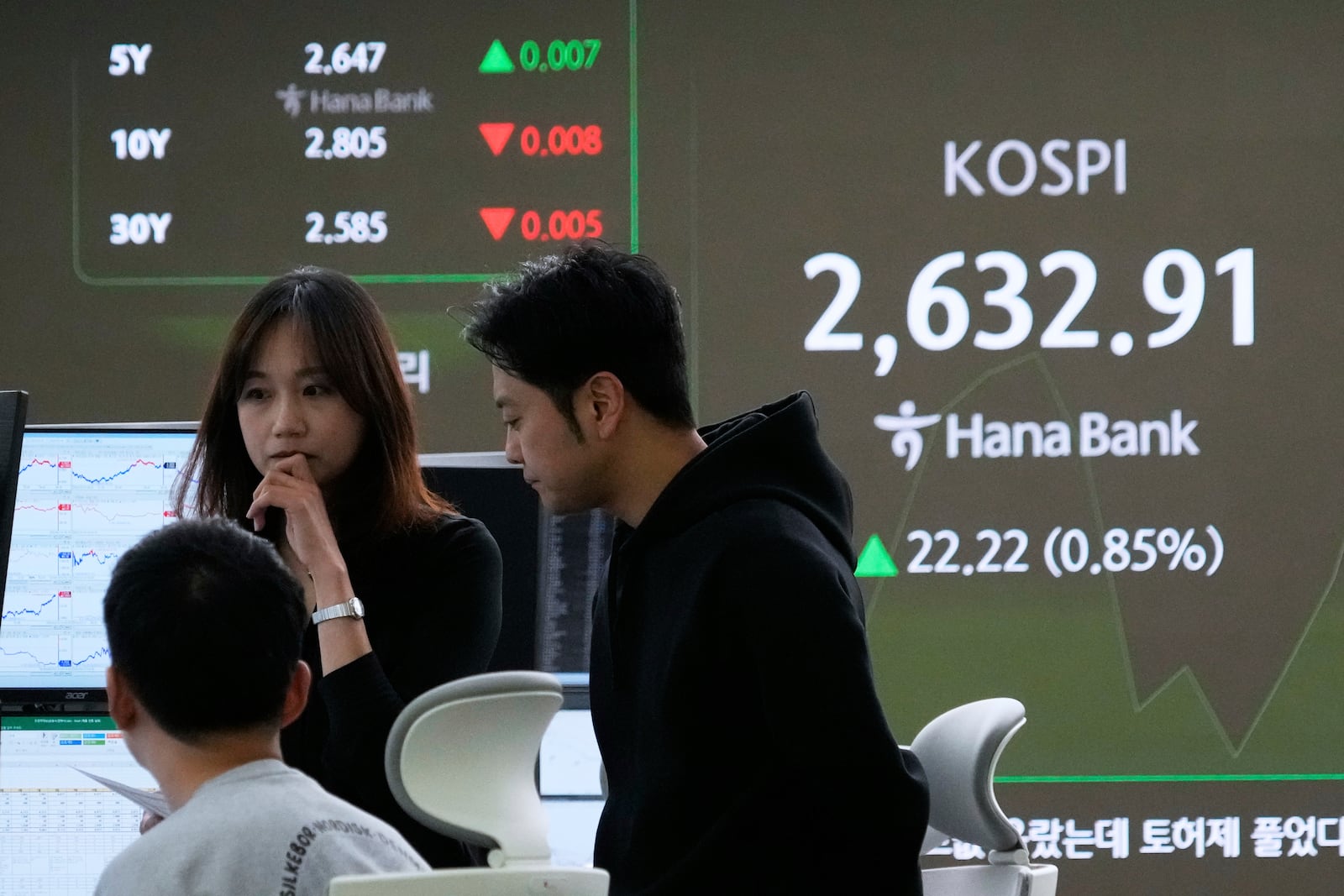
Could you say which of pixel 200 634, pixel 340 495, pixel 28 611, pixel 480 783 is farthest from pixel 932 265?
pixel 480 783

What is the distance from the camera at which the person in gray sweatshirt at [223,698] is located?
1092mm

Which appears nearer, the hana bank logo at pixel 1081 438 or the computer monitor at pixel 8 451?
the computer monitor at pixel 8 451

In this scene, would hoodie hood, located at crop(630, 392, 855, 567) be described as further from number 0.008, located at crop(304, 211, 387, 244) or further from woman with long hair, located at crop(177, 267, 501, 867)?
number 0.008, located at crop(304, 211, 387, 244)

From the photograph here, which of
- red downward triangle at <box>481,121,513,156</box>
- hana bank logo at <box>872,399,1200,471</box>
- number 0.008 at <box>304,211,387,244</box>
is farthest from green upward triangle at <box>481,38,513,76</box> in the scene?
hana bank logo at <box>872,399,1200,471</box>

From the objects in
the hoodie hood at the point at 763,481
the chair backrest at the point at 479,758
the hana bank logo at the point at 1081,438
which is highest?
the hana bank logo at the point at 1081,438

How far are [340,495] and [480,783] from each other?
96 cm

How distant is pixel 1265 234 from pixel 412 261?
1.97 m

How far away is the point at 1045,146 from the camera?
366 centimetres

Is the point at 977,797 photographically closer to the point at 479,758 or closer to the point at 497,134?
the point at 479,758

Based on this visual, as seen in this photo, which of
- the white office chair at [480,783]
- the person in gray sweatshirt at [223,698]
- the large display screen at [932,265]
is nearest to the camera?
the white office chair at [480,783]

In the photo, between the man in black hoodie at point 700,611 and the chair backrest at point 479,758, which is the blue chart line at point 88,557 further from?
the chair backrest at point 479,758

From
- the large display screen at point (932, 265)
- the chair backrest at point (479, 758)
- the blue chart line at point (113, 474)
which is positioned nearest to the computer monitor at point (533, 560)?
the blue chart line at point (113, 474)

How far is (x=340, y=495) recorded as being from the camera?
190 cm

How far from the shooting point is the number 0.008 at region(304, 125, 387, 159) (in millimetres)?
3686
